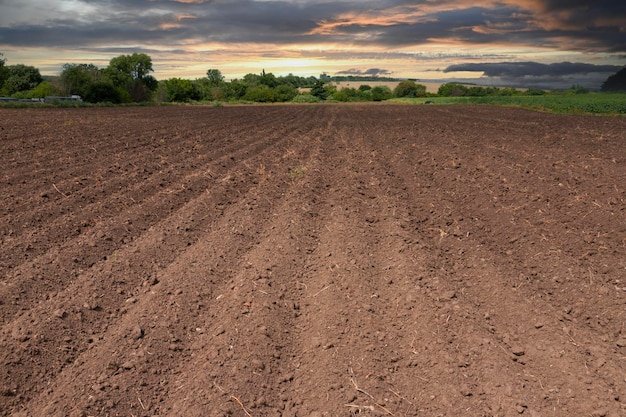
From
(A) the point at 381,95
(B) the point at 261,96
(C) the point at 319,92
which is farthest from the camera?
(C) the point at 319,92

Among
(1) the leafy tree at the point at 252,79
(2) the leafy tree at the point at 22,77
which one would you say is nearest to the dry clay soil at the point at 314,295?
(2) the leafy tree at the point at 22,77

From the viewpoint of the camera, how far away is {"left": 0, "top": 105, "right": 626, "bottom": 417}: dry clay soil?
3.81 m

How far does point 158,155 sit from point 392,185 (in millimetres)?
7498

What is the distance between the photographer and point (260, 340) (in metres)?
4.46

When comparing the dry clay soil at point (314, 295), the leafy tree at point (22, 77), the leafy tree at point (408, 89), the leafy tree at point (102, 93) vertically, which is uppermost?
the leafy tree at point (22, 77)

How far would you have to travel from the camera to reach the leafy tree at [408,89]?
128625 mm

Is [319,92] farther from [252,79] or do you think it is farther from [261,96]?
[252,79]

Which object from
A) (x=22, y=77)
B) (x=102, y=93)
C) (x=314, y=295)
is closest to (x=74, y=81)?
(x=102, y=93)

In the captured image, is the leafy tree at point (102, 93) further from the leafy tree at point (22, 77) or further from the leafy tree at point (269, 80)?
the leafy tree at point (269, 80)

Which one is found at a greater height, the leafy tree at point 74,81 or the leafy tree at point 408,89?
the leafy tree at point 74,81

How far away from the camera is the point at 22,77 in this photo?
3610 inches

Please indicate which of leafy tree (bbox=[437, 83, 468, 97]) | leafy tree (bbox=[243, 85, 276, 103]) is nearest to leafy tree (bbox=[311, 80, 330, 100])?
leafy tree (bbox=[243, 85, 276, 103])

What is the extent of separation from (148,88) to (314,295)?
106 meters

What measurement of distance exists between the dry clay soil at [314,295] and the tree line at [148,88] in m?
63.1
